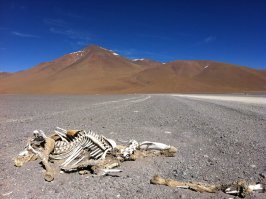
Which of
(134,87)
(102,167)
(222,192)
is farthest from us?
(134,87)

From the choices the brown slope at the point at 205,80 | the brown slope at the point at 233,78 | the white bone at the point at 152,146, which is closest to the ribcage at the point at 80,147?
the white bone at the point at 152,146

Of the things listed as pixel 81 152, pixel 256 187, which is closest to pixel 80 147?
Answer: pixel 81 152

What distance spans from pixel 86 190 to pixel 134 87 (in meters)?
144

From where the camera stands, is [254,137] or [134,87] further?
[134,87]

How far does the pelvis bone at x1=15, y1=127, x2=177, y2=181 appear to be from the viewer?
6.31 metres

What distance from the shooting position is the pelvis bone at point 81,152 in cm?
631

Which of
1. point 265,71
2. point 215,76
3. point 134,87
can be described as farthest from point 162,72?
point 265,71

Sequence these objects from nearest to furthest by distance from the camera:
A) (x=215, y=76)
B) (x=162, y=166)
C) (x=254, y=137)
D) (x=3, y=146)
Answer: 1. (x=162, y=166)
2. (x=3, y=146)
3. (x=254, y=137)
4. (x=215, y=76)

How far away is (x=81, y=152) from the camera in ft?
22.4

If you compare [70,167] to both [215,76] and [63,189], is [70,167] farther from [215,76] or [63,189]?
[215,76]

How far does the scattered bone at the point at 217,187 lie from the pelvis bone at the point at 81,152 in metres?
0.99

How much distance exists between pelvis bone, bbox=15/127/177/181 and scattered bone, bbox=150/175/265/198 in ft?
3.24

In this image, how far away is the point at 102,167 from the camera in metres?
6.23

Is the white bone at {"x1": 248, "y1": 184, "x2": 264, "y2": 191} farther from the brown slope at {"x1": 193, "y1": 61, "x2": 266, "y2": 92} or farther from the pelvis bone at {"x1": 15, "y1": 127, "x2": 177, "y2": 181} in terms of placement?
the brown slope at {"x1": 193, "y1": 61, "x2": 266, "y2": 92}
